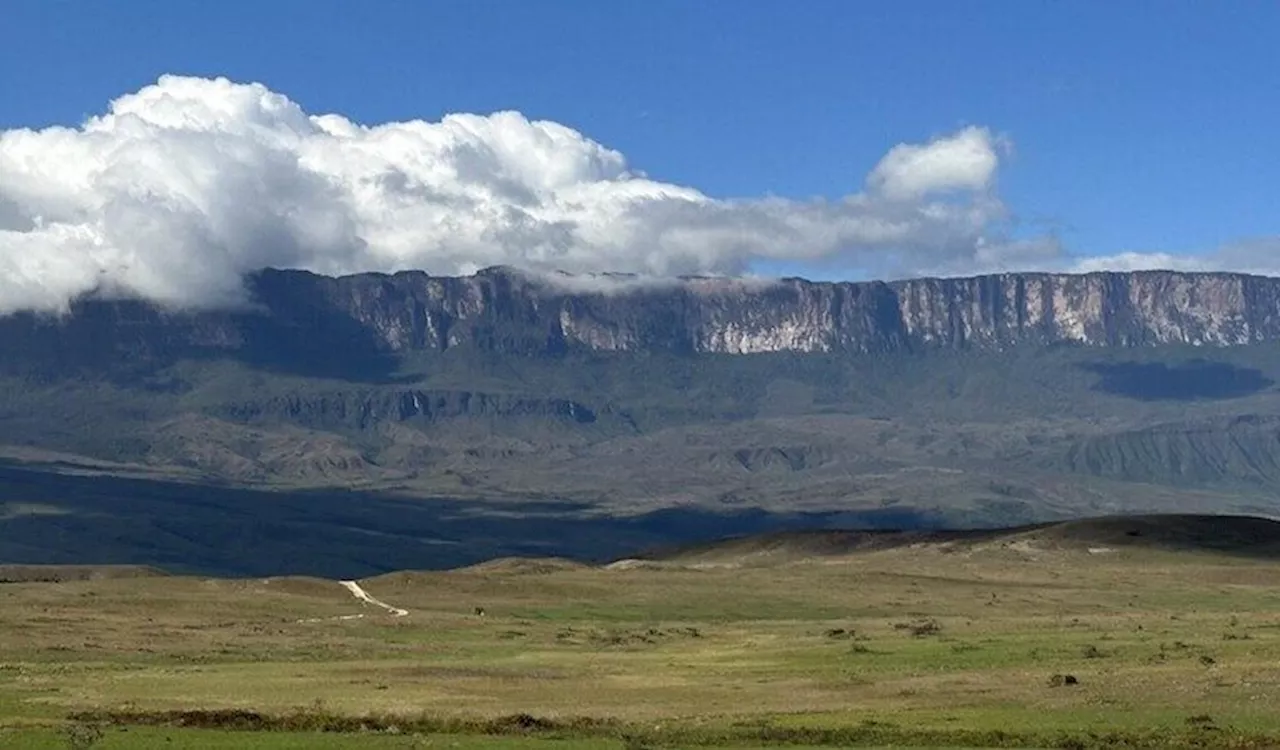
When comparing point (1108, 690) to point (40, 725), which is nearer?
point (40, 725)

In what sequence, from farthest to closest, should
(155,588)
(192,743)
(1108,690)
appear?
(155,588) → (1108,690) → (192,743)

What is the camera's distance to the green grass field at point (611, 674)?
263 feet

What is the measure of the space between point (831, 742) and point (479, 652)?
58265 millimetres

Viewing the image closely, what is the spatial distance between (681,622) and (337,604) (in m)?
30.9

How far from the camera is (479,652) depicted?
134m

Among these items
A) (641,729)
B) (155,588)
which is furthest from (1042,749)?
(155,588)

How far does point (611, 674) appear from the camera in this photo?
115m

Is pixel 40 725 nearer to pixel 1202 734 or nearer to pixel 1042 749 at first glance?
pixel 1042 749

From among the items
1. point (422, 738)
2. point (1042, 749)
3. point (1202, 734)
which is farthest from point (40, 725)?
point (1202, 734)

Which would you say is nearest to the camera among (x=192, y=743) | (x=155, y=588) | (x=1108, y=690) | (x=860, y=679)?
(x=192, y=743)

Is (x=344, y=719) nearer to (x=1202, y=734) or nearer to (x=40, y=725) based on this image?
(x=40, y=725)

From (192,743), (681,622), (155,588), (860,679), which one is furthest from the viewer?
(155,588)

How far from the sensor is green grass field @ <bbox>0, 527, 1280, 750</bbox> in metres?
80.3

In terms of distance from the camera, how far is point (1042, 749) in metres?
75.2
